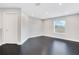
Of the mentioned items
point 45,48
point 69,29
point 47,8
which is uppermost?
point 47,8

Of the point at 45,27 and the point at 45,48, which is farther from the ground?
the point at 45,27

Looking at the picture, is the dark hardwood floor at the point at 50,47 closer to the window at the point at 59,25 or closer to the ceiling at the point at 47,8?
the window at the point at 59,25

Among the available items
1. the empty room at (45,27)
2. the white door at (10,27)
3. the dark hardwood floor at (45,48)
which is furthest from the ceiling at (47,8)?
the dark hardwood floor at (45,48)

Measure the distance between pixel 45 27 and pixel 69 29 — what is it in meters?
0.30

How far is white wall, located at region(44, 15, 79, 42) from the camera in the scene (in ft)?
4.22

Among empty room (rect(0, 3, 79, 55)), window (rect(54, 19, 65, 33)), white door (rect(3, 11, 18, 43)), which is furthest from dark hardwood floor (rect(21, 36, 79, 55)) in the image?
white door (rect(3, 11, 18, 43))

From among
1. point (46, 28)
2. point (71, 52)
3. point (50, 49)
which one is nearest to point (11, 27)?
point (46, 28)

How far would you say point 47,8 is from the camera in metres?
1.33

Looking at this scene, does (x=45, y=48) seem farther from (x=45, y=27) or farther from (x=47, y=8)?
(x=47, y=8)

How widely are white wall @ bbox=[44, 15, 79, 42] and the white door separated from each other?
0.39 metres

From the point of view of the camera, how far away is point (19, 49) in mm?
Answer: 1439

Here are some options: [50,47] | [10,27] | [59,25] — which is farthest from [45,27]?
[10,27]

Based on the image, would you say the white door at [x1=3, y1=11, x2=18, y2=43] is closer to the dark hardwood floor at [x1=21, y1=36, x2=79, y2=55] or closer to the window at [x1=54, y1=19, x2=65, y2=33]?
the dark hardwood floor at [x1=21, y1=36, x2=79, y2=55]

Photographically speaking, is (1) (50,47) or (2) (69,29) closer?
(2) (69,29)
